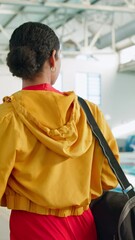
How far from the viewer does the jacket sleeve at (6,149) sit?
136cm

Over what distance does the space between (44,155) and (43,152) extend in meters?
0.01

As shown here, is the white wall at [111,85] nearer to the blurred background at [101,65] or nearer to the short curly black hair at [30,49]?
the blurred background at [101,65]

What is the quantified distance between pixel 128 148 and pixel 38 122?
13.3 m

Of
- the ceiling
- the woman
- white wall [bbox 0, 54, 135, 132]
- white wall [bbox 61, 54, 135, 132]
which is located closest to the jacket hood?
the woman

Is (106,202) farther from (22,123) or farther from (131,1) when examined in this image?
(131,1)

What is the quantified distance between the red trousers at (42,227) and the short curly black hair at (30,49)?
533 millimetres

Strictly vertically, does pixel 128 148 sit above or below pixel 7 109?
below

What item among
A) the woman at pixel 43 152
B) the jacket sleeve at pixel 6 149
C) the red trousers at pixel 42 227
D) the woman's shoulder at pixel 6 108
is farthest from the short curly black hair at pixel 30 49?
the red trousers at pixel 42 227

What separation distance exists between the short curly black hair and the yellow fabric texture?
94 mm

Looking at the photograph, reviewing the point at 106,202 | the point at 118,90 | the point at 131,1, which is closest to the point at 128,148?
the point at 118,90

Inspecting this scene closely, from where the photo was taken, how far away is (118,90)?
15508mm

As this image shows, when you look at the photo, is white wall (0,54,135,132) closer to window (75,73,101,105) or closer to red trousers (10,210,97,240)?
window (75,73,101,105)

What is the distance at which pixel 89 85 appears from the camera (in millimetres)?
14875

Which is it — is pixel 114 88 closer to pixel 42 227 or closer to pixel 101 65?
pixel 101 65
